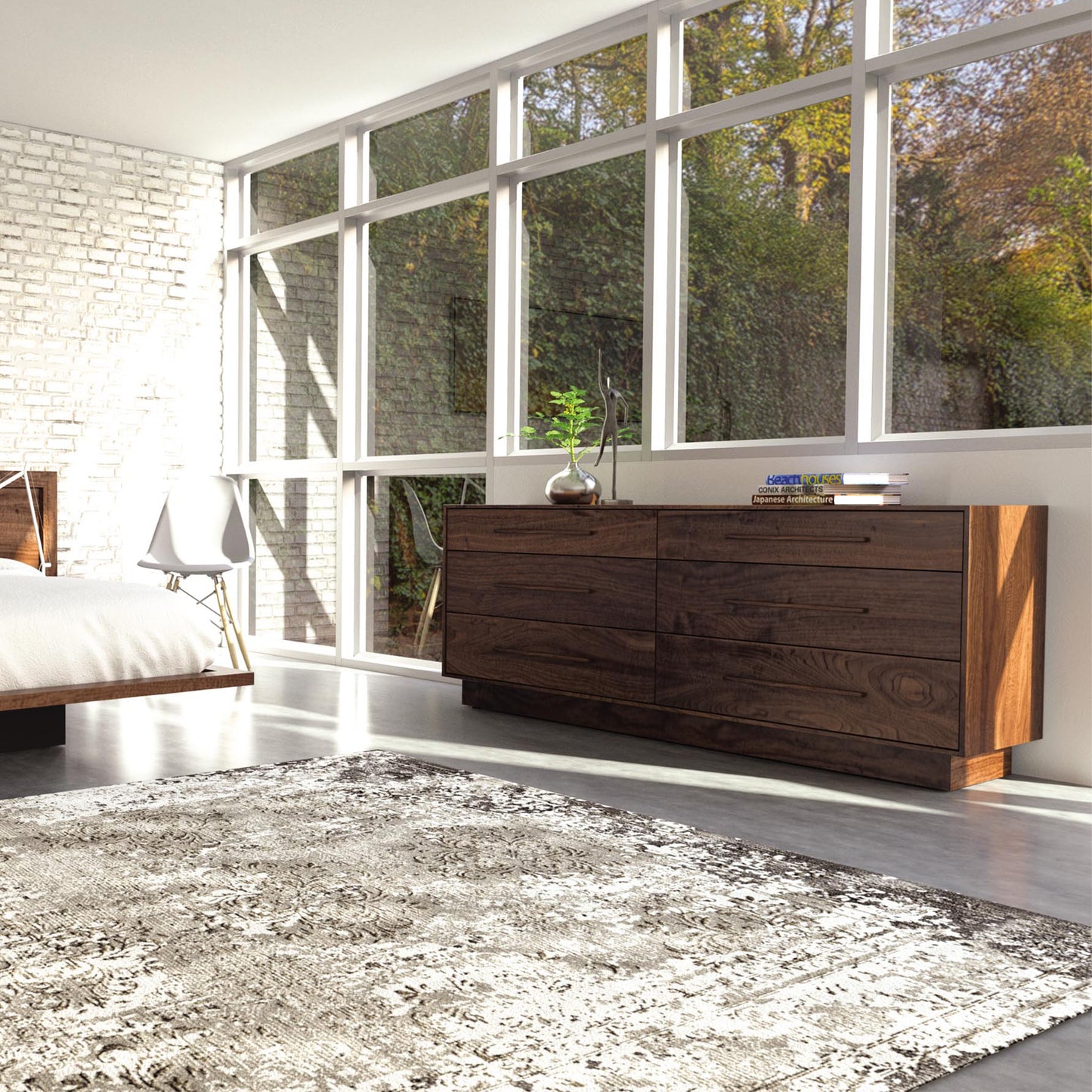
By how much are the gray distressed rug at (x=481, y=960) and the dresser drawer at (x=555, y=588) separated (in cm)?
131

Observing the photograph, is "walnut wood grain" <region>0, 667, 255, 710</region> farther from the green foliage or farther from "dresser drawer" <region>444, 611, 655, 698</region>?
the green foliage

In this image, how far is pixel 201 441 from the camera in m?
7.21

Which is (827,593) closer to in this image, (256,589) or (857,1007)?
(857,1007)

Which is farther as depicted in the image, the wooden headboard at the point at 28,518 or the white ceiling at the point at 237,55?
the wooden headboard at the point at 28,518

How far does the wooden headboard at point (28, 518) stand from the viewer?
612 centimetres

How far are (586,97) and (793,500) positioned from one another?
7.49ft

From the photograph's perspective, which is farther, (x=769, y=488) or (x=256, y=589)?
(x=256, y=589)

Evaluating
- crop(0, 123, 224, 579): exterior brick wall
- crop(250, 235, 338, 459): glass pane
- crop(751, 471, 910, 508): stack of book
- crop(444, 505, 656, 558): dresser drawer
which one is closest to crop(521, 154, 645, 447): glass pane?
crop(444, 505, 656, 558): dresser drawer

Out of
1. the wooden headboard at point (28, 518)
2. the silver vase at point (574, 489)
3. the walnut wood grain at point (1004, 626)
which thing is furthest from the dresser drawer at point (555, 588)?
the wooden headboard at point (28, 518)

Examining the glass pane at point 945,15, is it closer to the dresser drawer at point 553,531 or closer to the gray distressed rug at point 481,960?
the dresser drawer at point 553,531

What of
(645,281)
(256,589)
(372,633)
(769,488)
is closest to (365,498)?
(372,633)

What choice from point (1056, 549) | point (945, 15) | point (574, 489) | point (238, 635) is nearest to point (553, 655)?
point (574, 489)

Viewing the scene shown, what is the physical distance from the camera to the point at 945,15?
13.2 ft

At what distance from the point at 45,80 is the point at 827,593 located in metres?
4.43
